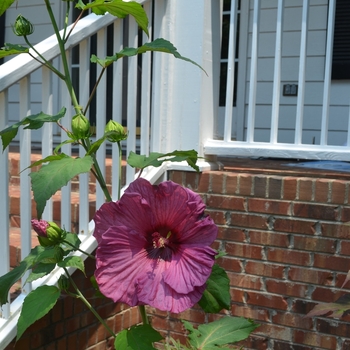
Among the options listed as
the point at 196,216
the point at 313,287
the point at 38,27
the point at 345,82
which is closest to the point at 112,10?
the point at 196,216

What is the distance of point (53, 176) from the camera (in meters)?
1.16

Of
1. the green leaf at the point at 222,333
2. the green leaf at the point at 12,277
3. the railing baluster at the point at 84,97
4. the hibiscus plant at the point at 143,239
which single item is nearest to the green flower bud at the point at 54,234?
the hibiscus plant at the point at 143,239

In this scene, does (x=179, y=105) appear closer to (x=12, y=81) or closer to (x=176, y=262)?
(x=12, y=81)

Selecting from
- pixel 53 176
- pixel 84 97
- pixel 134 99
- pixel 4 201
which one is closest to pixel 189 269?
pixel 53 176

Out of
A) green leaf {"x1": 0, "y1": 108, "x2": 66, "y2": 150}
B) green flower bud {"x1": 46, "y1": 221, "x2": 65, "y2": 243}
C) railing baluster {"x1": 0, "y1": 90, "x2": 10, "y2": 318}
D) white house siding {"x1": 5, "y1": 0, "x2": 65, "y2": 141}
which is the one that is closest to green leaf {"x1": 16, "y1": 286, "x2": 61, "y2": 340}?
green flower bud {"x1": 46, "y1": 221, "x2": 65, "y2": 243}

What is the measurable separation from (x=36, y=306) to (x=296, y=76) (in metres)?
4.17

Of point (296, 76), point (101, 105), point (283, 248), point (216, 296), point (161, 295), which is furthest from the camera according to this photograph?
point (296, 76)

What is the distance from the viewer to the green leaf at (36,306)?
1.30 m

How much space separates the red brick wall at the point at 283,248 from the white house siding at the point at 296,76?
233 cm

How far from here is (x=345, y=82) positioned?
15.9ft

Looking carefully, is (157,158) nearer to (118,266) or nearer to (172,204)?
(172,204)

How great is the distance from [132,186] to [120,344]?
1.20 ft

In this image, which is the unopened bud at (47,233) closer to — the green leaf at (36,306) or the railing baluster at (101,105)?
the green leaf at (36,306)

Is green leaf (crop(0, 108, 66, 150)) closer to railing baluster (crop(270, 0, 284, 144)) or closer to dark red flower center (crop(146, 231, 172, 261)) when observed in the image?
dark red flower center (crop(146, 231, 172, 261))
